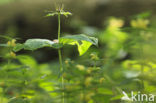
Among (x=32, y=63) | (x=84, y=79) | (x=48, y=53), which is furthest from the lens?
(x=48, y=53)

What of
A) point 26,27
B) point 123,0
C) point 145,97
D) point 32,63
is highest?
point 123,0

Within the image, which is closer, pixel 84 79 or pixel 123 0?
pixel 84 79

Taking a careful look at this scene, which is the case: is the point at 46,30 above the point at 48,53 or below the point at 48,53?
above

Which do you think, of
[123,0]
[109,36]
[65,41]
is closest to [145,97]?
[65,41]

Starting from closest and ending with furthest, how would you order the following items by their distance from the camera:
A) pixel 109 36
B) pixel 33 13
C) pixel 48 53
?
pixel 109 36 < pixel 48 53 < pixel 33 13

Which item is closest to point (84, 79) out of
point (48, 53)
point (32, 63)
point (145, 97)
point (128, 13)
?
point (145, 97)

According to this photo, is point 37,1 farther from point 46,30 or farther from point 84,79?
point 84,79

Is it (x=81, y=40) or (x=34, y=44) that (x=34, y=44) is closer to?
(x=34, y=44)

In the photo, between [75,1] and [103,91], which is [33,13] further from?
[103,91]

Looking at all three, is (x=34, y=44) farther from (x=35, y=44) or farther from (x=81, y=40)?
(x=81, y=40)

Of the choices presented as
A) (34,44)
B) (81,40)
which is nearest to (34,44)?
(34,44)
